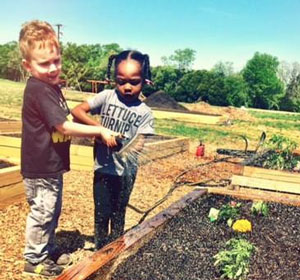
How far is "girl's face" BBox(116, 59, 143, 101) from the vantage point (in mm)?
3318

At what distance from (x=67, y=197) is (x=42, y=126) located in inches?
108

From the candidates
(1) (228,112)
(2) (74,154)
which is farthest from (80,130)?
(1) (228,112)

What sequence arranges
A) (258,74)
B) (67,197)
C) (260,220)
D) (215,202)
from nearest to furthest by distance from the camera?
(260,220) → (215,202) → (67,197) → (258,74)

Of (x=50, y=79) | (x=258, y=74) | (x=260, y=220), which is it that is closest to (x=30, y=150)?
(x=50, y=79)

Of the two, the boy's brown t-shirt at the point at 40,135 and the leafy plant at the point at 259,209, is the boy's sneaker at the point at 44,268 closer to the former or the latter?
the boy's brown t-shirt at the point at 40,135

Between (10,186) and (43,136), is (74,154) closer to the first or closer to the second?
(10,186)

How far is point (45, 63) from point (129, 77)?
0.59 m

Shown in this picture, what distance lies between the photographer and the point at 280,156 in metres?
7.27

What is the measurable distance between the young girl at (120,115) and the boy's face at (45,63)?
1.11 feet

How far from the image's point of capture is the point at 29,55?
9.95ft

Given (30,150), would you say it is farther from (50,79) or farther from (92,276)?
(92,276)

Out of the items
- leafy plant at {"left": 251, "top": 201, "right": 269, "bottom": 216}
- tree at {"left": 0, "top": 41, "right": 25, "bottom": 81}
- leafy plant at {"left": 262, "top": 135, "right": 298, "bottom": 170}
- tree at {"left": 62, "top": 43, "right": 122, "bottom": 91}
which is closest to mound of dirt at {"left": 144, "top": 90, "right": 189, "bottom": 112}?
tree at {"left": 62, "top": 43, "right": 122, "bottom": 91}

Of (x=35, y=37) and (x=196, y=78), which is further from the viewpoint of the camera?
(x=196, y=78)

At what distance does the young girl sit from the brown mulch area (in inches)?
30.3
